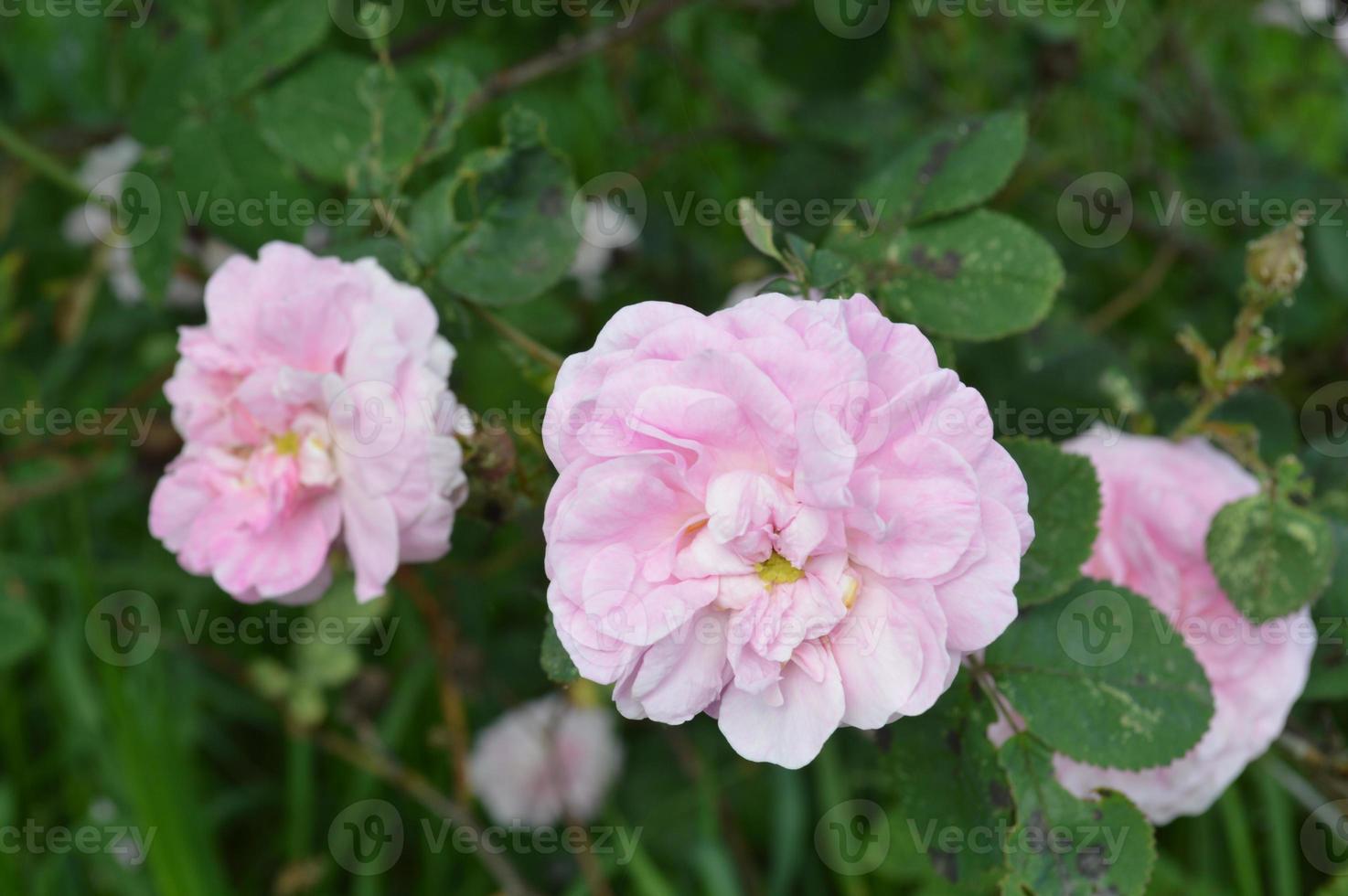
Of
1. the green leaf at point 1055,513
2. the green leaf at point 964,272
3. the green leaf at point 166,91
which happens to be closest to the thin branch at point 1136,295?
the green leaf at point 964,272

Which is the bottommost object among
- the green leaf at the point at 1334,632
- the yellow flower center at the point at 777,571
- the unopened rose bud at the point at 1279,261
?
the green leaf at the point at 1334,632

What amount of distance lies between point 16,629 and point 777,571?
1230 mm

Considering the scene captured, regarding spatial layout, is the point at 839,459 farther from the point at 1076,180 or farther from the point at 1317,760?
the point at 1076,180

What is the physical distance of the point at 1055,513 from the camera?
2.48ft

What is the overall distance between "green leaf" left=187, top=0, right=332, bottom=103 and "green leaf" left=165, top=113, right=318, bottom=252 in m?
0.04

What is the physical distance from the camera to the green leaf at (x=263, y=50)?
1.05 meters

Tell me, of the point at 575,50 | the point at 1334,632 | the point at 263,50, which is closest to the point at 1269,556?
the point at 1334,632

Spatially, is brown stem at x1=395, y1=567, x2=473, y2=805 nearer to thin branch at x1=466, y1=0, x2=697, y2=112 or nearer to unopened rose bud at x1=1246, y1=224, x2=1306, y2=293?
thin branch at x1=466, y1=0, x2=697, y2=112

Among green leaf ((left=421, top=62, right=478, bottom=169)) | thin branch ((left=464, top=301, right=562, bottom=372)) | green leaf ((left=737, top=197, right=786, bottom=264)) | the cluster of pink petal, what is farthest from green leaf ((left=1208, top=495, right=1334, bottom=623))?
green leaf ((left=421, top=62, right=478, bottom=169))

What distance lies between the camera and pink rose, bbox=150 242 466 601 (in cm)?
74

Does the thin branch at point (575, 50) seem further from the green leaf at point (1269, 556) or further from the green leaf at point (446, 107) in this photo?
the green leaf at point (1269, 556)

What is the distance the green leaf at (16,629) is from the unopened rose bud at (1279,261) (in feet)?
4.73

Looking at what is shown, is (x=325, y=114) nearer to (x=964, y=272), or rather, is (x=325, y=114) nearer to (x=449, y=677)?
(x=964, y=272)

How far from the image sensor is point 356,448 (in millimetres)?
773
